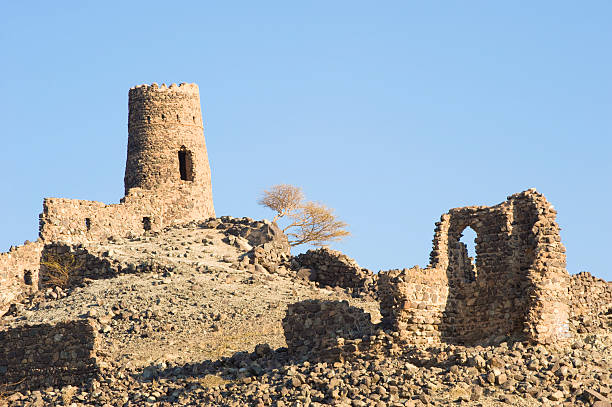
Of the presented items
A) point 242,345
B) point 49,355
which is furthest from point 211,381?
point 49,355

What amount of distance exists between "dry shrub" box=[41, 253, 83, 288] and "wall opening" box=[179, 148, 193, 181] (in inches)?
257

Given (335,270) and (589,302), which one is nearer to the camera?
(589,302)

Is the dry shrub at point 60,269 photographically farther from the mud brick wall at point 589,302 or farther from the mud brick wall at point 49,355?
the mud brick wall at point 589,302

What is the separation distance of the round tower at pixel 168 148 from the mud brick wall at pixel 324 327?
56.0ft

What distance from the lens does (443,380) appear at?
1939 cm

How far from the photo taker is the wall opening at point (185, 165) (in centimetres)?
4034

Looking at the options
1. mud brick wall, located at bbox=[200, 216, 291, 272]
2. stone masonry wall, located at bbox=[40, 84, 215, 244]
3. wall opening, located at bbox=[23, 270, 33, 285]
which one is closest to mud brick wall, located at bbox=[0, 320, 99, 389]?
wall opening, located at bbox=[23, 270, 33, 285]

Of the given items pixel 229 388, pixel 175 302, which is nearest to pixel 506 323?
pixel 229 388

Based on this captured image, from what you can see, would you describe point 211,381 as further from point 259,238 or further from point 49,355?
point 259,238

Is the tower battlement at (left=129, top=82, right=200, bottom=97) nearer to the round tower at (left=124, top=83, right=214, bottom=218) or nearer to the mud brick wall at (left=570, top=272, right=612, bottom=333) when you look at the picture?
the round tower at (left=124, top=83, right=214, bottom=218)


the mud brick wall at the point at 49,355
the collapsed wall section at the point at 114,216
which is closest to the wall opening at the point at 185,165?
the collapsed wall section at the point at 114,216

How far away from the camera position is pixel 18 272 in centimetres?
3450

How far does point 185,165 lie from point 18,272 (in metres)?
7.96

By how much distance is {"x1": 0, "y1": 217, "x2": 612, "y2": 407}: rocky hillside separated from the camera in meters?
19.4
